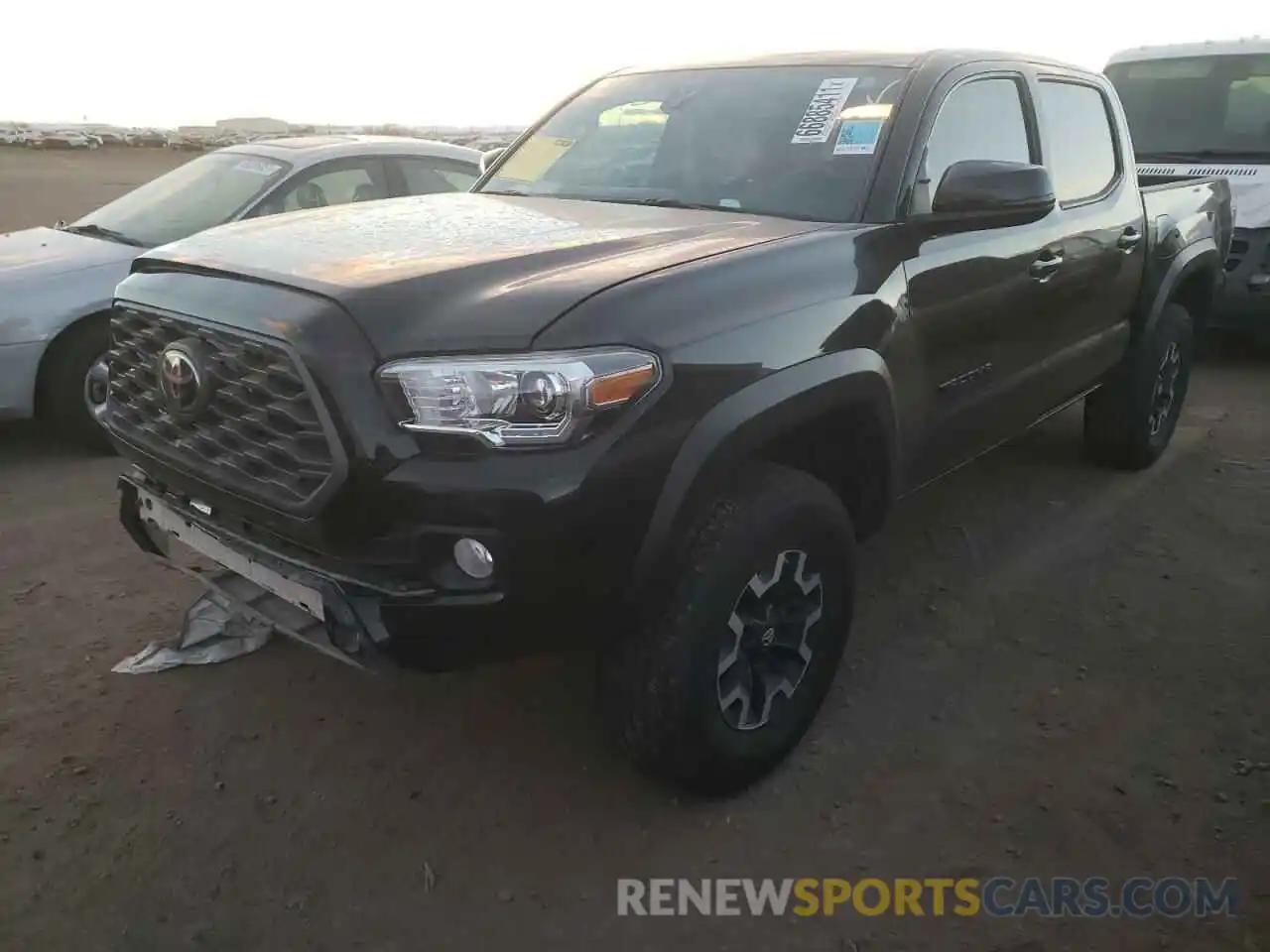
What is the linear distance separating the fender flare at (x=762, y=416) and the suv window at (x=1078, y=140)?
62.9 inches

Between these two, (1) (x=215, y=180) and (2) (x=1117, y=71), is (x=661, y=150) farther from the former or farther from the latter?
(2) (x=1117, y=71)

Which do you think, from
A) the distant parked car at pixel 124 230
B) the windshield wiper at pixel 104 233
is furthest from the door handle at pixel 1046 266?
the windshield wiper at pixel 104 233

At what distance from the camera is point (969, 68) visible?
3508 mm

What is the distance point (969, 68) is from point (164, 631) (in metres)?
3.28

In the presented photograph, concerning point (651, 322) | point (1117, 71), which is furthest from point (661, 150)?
point (1117, 71)

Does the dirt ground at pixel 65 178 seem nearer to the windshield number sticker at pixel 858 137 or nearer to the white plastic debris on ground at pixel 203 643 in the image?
the white plastic debris on ground at pixel 203 643

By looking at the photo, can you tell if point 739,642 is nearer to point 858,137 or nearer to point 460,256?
point 460,256

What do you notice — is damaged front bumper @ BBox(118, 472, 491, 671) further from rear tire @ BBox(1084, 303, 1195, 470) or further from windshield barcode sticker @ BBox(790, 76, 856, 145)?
rear tire @ BBox(1084, 303, 1195, 470)

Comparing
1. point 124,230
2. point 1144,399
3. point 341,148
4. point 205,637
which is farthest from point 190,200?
point 1144,399

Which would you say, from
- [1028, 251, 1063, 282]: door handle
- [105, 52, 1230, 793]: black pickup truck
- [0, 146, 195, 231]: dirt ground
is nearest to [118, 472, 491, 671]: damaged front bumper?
[105, 52, 1230, 793]: black pickup truck

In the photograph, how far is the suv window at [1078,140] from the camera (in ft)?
13.1

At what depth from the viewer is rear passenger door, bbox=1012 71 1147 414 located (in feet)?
12.8

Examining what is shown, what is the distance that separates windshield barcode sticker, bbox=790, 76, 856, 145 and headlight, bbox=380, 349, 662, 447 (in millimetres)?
1455

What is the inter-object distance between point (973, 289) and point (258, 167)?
4082mm
